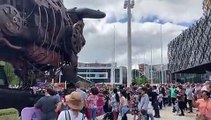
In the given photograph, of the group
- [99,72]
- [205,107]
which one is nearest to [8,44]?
[205,107]

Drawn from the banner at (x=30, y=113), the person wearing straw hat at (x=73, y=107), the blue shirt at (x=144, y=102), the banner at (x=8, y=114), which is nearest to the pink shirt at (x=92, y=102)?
the blue shirt at (x=144, y=102)

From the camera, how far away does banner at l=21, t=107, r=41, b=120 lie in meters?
9.53

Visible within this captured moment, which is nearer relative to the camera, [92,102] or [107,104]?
[92,102]

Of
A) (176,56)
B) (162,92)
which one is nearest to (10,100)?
(162,92)

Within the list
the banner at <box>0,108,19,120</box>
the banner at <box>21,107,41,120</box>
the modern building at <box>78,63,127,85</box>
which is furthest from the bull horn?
the modern building at <box>78,63,127,85</box>

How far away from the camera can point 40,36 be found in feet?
47.9

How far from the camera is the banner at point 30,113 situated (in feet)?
31.3

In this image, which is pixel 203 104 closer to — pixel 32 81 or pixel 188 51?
pixel 32 81

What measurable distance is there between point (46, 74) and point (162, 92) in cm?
1473

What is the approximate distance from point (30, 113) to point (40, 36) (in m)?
5.26

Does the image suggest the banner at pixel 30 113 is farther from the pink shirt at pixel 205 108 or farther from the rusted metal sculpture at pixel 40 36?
the pink shirt at pixel 205 108

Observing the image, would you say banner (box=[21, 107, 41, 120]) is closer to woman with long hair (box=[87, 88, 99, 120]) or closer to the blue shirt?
woman with long hair (box=[87, 88, 99, 120])

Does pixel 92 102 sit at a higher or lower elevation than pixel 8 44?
lower

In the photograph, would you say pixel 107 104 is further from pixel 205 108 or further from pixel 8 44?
pixel 205 108
